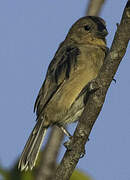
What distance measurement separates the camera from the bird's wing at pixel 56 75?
5.36m

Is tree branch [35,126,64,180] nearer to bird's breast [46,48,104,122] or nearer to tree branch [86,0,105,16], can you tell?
tree branch [86,0,105,16]

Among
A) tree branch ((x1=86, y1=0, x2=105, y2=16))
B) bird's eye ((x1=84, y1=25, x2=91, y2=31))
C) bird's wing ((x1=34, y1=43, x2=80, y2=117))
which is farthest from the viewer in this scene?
bird's eye ((x1=84, y1=25, x2=91, y2=31))

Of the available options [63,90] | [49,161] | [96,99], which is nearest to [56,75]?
[63,90]

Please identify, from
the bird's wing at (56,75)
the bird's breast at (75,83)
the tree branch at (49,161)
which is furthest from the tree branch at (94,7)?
the tree branch at (49,161)

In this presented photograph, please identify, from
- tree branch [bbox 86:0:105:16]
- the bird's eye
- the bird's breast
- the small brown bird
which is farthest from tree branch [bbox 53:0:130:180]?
the bird's eye

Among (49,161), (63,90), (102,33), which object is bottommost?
(49,161)

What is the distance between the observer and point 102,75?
11.9 ft

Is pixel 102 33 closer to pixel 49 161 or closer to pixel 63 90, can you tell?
pixel 63 90

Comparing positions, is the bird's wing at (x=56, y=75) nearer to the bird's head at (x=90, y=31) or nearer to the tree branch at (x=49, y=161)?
the bird's head at (x=90, y=31)

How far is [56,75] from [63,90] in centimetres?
23

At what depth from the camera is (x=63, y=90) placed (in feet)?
17.5

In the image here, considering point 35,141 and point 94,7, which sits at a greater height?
point 94,7

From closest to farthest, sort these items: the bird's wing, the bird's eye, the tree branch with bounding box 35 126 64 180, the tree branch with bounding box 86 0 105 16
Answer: the tree branch with bounding box 35 126 64 180
the tree branch with bounding box 86 0 105 16
the bird's wing
the bird's eye

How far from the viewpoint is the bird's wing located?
17.6 feet
